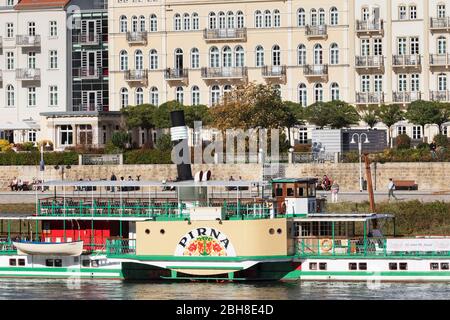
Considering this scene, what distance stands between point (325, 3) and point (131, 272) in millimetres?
39930

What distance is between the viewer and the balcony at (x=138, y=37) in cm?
9488

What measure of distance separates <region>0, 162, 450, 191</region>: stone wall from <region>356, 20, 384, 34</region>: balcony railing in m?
13.1

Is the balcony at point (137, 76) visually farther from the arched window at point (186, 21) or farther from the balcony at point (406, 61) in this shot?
the balcony at point (406, 61)

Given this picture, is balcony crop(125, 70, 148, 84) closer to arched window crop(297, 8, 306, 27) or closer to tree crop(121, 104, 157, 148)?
tree crop(121, 104, 157, 148)

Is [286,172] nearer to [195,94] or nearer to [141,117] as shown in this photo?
[141,117]

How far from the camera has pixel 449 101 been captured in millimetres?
89812

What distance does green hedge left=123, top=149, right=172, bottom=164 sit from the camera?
273 ft

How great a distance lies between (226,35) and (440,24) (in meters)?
12.3

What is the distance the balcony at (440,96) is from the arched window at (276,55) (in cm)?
916

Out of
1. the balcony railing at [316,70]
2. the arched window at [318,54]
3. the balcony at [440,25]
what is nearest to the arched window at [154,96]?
the balcony railing at [316,70]

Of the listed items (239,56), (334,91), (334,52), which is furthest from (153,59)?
(334,91)
